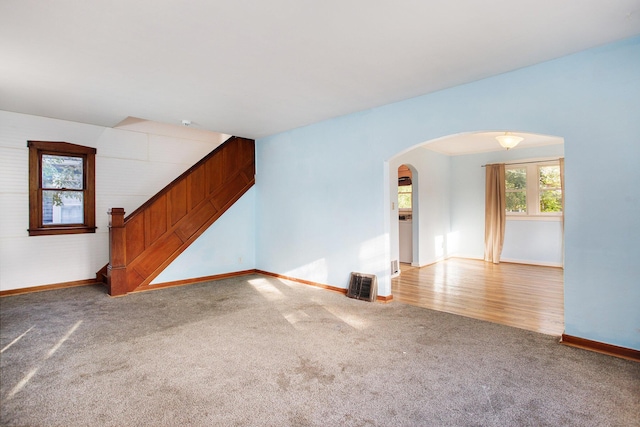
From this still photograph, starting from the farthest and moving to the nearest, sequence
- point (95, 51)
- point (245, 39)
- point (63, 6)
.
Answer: point (95, 51) → point (245, 39) → point (63, 6)

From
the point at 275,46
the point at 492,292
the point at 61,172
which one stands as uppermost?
the point at 275,46

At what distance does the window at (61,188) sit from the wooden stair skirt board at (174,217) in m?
1.00

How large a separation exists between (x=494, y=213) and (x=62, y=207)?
855cm

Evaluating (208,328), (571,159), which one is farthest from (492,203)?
(208,328)

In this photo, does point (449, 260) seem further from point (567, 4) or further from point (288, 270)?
point (567, 4)

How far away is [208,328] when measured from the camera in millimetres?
3602

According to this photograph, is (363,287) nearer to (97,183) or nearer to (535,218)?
(97,183)

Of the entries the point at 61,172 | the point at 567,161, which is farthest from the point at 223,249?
the point at 567,161

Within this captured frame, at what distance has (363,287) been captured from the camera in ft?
15.3

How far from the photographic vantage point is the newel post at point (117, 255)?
4.91 m

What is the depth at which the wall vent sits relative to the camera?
4.56m

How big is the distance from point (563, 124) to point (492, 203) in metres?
4.99

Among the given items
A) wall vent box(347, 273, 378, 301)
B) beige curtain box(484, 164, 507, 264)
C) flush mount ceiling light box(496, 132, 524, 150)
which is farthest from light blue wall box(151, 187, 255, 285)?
beige curtain box(484, 164, 507, 264)

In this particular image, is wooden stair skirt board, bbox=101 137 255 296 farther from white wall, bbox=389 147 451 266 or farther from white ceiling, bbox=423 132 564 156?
white ceiling, bbox=423 132 564 156
